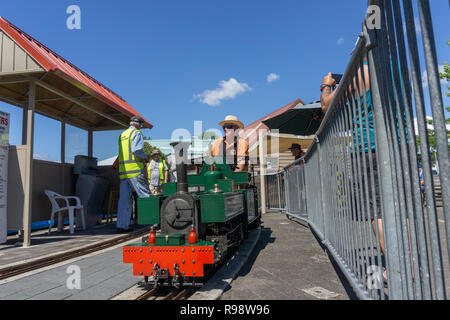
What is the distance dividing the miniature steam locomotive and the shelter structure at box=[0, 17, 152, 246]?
9.67 ft

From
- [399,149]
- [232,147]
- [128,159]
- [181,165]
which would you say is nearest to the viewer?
[399,149]

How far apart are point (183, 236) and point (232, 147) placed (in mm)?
2937

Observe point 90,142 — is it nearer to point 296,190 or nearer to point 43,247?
point 43,247

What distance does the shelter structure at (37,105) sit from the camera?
5020 millimetres

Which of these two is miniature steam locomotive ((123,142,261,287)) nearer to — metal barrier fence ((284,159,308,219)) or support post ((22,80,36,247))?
support post ((22,80,36,247))

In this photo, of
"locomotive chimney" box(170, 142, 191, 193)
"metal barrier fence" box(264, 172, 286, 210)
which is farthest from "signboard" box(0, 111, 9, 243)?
"metal barrier fence" box(264, 172, 286, 210)

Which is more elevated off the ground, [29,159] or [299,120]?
[299,120]

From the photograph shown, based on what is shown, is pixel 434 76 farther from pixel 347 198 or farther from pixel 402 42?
pixel 347 198

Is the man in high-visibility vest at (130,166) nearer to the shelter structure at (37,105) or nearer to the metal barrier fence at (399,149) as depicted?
the shelter structure at (37,105)

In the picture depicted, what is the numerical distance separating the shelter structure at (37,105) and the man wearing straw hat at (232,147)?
115 inches

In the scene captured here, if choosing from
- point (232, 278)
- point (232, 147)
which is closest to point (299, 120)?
point (232, 147)

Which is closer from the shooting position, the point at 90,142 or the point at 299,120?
the point at 299,120

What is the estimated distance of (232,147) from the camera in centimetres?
579

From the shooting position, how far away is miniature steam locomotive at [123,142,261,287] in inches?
112
